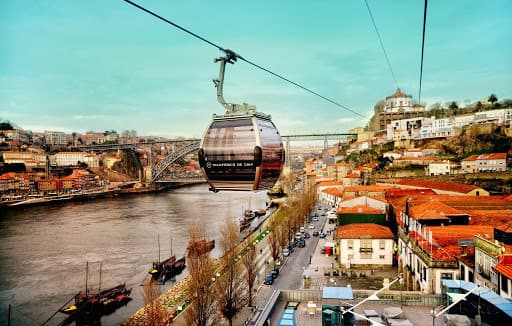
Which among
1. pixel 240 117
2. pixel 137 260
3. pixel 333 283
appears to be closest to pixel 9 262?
pixel 137 260

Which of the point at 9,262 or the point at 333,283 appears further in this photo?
the point at 9,262

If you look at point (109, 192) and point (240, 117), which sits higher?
point (240, 117)

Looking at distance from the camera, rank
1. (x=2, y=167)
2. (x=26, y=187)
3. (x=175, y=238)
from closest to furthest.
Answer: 1. (x=175, y=238)
2. (x=26, y=187)
3. (x=2, y=167)

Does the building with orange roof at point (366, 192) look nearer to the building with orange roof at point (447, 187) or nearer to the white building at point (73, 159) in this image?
the building with orange roof at point (447, 187)

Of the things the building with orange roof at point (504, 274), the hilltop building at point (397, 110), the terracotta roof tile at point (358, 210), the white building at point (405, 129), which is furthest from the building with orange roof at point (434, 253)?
the hilltop building at point (397, 110)

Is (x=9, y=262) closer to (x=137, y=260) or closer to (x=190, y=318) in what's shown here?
(x=137, y=260)

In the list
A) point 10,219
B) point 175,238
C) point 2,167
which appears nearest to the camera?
point 175,238
